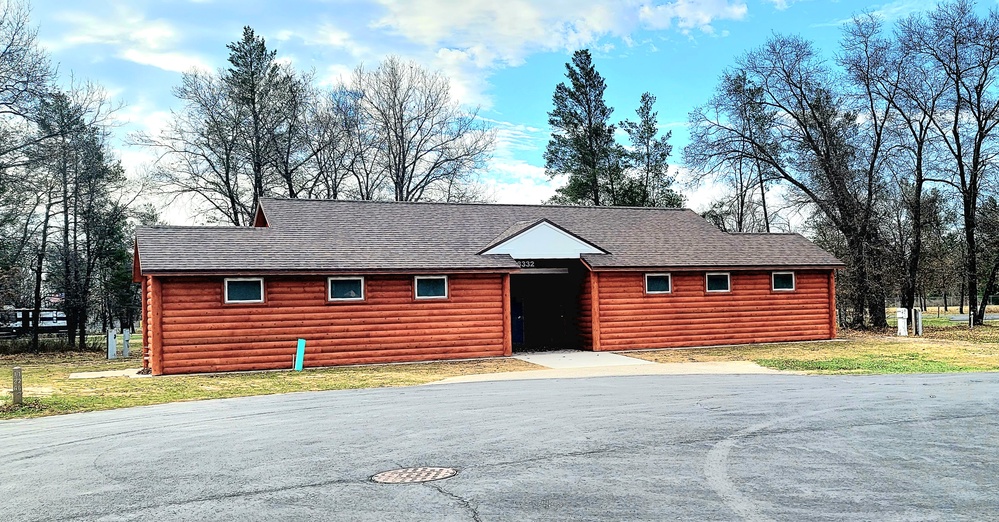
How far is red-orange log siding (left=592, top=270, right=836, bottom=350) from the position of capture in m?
20.5

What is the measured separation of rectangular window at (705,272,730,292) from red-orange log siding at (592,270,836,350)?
0.17m

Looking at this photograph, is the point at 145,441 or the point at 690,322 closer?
the point at 145,441

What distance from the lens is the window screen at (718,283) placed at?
2152 cm

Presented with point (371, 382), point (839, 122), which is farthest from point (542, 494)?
point (839, 122)

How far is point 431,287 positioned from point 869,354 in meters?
10.9

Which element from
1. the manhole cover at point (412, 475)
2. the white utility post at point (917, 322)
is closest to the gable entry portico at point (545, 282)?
the white utility post at point (917, 322)

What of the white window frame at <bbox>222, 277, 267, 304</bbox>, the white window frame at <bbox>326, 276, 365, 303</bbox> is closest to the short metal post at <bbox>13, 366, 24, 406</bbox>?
the white window frame at <bbox>222, 277, 267, 304</bbox>

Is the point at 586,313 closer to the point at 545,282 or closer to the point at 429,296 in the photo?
the point at 545,282

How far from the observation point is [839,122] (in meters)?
30.4

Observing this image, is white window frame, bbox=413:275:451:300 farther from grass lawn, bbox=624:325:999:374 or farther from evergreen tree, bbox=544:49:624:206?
evergreen tree, bbox=544:49:624:206

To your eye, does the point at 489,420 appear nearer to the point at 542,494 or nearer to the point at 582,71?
the point at 542,494

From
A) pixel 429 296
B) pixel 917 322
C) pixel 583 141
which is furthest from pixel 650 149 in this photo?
pixel 429 296

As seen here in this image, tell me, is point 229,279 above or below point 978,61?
below

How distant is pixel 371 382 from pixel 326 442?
6694 millimetres
